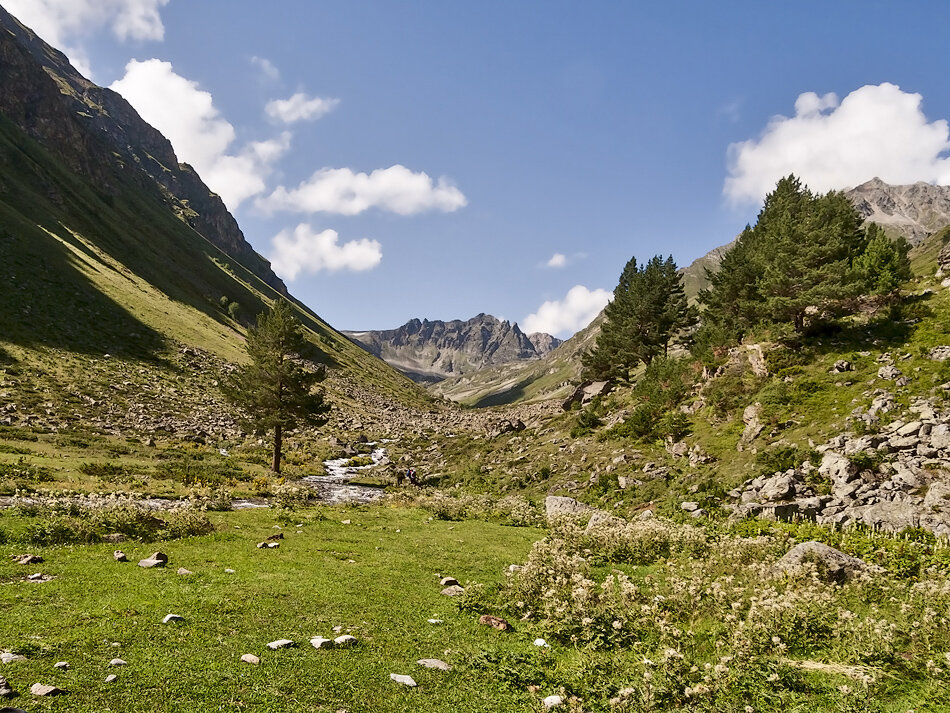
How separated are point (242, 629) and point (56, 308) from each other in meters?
74.3

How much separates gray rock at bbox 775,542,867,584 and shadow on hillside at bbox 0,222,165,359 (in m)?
69.3

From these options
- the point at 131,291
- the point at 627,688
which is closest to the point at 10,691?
the point at 627,688

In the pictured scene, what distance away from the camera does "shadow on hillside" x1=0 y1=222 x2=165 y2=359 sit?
186 feet

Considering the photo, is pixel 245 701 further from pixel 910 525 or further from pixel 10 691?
pixel 910 525

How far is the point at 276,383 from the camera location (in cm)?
4097

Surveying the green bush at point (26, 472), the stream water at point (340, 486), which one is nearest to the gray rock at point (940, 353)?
the stream water at point (340, 486)

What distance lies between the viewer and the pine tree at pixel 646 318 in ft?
169

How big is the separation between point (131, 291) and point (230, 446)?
55929 mm

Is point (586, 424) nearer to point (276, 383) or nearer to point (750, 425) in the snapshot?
point (750, 425)

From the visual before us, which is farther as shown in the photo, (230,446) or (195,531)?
(230,446)

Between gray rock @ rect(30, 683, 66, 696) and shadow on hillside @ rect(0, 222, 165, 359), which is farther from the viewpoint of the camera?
shadow on hillside @ rect(0, 222, 165, 359)

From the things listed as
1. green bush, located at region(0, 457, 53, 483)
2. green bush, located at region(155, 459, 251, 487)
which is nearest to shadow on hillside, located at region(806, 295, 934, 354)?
green bush, located at region(155, 459, 251, 487)

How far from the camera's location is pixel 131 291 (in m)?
85.8

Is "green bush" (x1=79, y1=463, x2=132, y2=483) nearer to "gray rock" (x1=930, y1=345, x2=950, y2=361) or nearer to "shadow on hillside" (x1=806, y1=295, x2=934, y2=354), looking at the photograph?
"shadow on hillside" (x1=806, y1=295, x2=934, y2=354)
